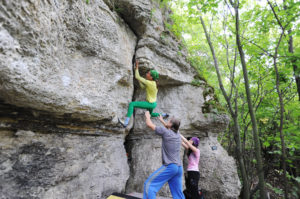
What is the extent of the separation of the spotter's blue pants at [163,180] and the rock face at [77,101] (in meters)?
1.45

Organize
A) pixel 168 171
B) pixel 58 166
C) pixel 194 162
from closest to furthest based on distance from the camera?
pixel 58 166 < pixel 168 171 < pixel 194 162

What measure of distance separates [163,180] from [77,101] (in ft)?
7.99

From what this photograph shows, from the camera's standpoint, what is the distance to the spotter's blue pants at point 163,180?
307 cm

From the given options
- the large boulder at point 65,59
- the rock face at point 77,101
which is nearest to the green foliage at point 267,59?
the rock face at point 77,101

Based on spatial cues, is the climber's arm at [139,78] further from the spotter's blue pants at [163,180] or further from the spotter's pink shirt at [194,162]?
the spotter's pink shirt at [194,162]

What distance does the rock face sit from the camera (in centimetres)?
226

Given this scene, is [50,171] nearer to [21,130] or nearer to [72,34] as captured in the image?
[21,130]

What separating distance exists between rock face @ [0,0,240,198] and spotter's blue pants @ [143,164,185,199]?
1452 mm

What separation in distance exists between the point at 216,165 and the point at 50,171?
18.8ft

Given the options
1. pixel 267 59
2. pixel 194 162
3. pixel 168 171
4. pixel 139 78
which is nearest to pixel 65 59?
pixel 139 78

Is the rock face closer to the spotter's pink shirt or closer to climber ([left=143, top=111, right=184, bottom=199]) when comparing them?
the spotter's pink shirt

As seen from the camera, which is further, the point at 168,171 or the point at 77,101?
the point at 168,171

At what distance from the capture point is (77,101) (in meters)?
3.12

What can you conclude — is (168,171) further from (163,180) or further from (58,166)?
(58,166)
